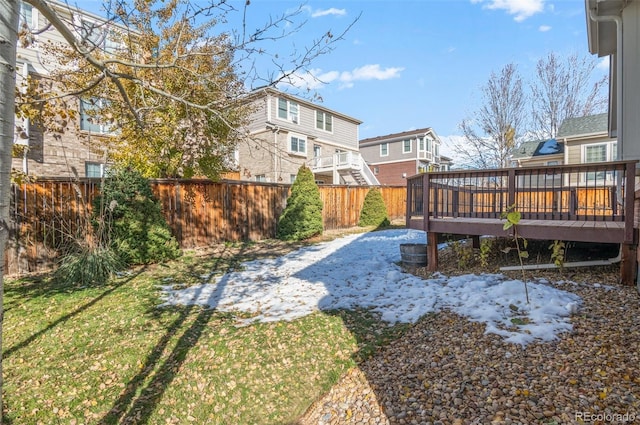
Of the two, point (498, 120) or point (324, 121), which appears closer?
point (498, 120)

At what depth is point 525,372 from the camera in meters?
2.66

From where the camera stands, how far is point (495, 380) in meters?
2.61

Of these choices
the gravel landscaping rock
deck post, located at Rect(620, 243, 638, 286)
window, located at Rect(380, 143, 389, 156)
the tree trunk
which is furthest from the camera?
window, located at Rect(380, 143, 389, 156)

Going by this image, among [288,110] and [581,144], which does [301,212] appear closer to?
[288,110]

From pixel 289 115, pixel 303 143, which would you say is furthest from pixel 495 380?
pixel 289 115

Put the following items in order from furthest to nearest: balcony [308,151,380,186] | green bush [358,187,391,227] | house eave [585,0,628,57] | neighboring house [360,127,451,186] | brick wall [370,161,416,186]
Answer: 1. brick wall [370,161,416,186]
2. neighboring house [360,127,451,186]
3. balcony [308,151,380,186]
4. green bush [358,187,391,227]
5. house eave [585,0,628,57]

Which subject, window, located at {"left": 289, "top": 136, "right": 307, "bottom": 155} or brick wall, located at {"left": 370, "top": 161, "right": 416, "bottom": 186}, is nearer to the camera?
window, located at {"left": 289, "top": 136, "right": 307, "bottom": 155}

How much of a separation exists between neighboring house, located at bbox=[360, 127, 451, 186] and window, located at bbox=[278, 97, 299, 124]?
35.8ft

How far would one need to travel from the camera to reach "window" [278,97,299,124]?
61.3 ft

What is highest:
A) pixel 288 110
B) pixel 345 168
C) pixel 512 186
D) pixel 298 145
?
pixel 288 110

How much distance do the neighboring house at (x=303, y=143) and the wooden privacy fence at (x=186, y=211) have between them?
501 cm

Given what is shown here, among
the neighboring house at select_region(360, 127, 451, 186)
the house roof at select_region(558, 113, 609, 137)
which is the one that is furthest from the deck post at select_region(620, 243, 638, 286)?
the neighboring house at select_region(360, 127, 451, 186)

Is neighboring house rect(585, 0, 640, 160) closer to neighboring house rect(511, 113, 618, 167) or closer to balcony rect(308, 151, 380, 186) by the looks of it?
neighboring house rect(511, 113, 618, 167)

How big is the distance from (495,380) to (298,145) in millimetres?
17705
